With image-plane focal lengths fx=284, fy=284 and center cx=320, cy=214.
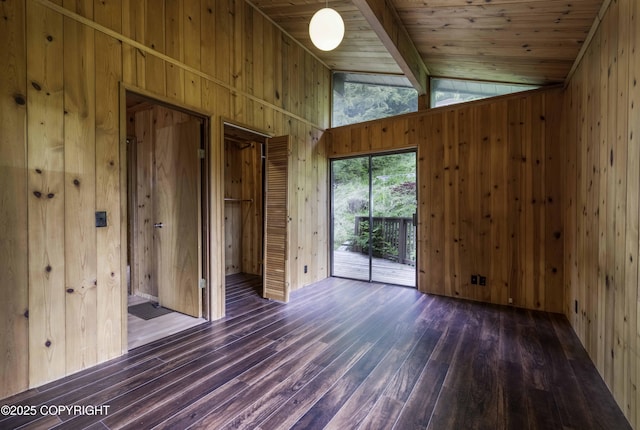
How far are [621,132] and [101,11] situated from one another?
369 centimetres

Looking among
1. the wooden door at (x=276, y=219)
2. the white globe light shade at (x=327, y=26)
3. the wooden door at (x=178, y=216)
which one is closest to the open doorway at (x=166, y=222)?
the wooden door at (x=178, y=216)

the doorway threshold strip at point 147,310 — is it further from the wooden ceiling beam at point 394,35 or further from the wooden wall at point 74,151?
the wooden ceiling beam at point 394,35

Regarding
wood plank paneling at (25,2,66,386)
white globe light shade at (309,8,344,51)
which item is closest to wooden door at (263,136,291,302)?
white globe light shade at (309,8,344,51)

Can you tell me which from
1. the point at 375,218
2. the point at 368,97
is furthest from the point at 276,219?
the point at 368,97

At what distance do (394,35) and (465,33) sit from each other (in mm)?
714

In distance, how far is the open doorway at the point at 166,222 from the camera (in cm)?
301

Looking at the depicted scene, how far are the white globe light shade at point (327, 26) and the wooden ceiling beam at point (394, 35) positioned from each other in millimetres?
192

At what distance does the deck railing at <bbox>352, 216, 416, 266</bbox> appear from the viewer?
433 cm

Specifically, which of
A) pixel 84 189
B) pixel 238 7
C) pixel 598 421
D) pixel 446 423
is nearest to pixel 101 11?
pixel 84 189

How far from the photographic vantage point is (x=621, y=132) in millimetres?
1732

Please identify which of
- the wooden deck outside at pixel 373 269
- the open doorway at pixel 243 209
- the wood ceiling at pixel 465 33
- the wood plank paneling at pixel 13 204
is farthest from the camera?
the open doorway at pixel 243 209

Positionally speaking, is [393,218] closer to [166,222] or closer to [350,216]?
[350,216]

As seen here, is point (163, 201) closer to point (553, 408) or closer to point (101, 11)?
point (101, 11)

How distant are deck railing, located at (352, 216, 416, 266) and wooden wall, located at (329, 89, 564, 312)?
217mm
